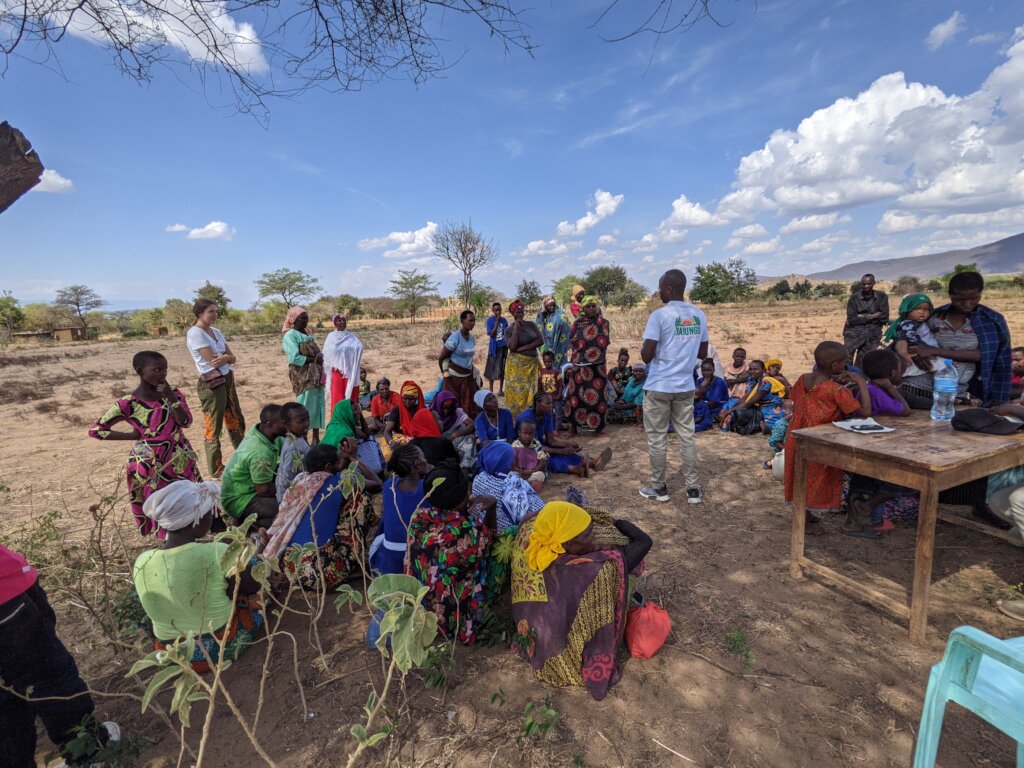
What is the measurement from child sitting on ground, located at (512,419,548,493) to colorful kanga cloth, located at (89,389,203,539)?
9.29 ft

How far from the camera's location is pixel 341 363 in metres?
5.91

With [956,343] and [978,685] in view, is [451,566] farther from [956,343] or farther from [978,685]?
[956,343]

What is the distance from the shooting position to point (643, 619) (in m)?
2.53

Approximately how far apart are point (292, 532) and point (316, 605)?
0.50 metres

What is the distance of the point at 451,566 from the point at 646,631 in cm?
106

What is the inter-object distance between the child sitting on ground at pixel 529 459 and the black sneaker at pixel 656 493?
101 cm

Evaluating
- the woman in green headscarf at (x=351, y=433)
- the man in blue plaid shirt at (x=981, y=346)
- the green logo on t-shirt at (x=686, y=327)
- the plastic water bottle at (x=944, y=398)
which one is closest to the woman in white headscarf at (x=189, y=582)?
the woman in green headscarf at (x=351, y=433)

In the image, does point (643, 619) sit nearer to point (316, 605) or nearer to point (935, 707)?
point (935, 707)

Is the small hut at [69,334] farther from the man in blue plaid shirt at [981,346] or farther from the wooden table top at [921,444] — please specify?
the man in blue plaid shirt at [981,346]

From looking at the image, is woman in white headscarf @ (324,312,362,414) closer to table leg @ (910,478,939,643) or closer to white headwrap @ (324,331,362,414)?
white headwrap @ (324,331,362,414)

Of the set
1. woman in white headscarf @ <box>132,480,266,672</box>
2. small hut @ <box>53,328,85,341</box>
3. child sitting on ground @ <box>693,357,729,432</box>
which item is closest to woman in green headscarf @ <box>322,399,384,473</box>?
woman in white headscarf @ <box>132,480,266,672</box>

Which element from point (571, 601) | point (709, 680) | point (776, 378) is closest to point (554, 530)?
point (571, 601)

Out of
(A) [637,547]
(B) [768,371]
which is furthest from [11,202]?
(B) [768,371]

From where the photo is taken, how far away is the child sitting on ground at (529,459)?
4.94 metres
